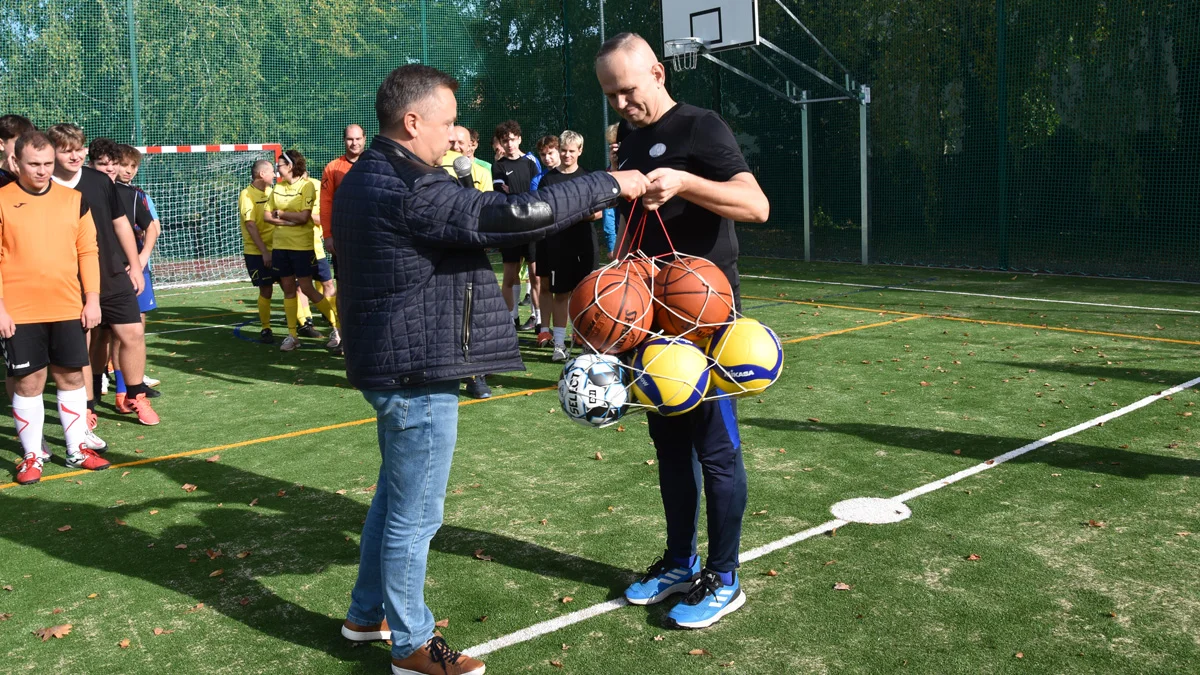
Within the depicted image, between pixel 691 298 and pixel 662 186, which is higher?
pixel 662 186

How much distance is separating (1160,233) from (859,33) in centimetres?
683

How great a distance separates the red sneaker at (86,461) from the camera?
621cm

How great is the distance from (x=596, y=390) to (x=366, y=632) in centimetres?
139

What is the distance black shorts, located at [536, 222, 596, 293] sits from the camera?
347 inches

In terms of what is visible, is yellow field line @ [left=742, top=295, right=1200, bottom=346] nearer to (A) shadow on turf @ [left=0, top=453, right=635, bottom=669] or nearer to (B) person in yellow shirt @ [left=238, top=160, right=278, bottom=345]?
(B) person in yellow shirt @ [left=238, top=160, right=278, bottom=345]

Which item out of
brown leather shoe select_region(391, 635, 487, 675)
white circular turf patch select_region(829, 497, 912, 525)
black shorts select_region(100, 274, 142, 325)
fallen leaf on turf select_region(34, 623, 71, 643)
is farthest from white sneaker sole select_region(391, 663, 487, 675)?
black shorts select_region(100, 274, 142, 325)

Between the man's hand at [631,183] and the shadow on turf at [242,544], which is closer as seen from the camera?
the man's hand at [631,183]

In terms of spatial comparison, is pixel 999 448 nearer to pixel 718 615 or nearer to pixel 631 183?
pixel 718 615

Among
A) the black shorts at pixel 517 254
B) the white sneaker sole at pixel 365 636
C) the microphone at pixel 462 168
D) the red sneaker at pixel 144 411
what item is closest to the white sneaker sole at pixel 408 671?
the white sneaker sole at pixel 365 636

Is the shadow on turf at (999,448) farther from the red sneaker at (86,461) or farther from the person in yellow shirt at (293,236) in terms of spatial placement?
the person in yellow shirt at (293,236)

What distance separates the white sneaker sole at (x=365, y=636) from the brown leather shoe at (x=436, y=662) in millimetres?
324

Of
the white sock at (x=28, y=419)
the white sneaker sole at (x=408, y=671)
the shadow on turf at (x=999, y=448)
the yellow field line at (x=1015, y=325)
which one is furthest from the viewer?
the yellow field line at (x=1015, y=325)

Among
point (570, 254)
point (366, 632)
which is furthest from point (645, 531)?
point (570, 254)

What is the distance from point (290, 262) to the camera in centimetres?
1035
